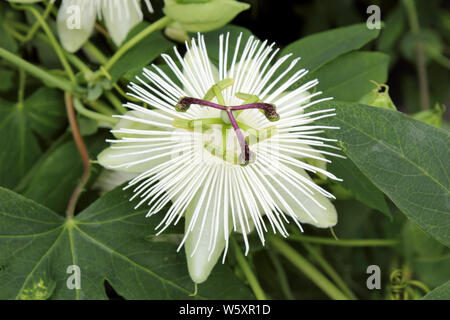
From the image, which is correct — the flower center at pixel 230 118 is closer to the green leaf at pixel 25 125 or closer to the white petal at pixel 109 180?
the white petal at pixel 109 180

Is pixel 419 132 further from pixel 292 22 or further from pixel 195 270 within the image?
pixel 292 22

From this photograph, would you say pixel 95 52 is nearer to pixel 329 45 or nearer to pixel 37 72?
pixel 37 72

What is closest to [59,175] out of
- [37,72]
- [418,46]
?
[37,72]

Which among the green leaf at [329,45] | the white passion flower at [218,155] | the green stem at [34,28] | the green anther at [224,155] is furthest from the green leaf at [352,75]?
the green stem at [34,28]

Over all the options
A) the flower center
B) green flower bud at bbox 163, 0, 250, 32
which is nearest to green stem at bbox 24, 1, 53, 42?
green flower bud at bbox 163, 0, 250, 32

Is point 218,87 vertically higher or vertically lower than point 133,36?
lower

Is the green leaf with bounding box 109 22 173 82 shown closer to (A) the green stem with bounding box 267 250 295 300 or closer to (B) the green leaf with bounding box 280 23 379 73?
(B) the green leaf with bounding box 280 23 379 73
